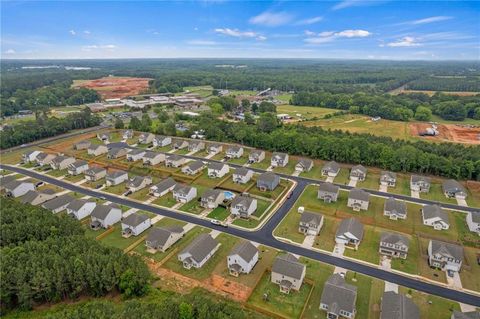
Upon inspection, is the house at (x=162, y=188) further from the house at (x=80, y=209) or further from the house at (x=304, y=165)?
the house at (x=304, y=165)

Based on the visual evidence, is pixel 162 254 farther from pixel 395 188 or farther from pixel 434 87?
pixel 434 87

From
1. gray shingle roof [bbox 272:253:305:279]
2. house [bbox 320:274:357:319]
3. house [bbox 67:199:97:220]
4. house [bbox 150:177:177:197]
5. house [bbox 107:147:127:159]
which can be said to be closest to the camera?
house [bbox 320:274:357:319]

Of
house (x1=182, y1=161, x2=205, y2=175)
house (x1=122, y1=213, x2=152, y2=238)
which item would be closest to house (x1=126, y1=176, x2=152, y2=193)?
house (x1=182, y1=161, x2=205, y2=175)

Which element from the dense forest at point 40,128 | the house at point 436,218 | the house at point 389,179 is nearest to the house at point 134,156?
the dense forest at point 40,128

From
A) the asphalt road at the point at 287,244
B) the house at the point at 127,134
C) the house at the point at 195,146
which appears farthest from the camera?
the house at the point at 127,134

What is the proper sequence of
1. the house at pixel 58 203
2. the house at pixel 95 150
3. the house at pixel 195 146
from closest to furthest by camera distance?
the house at pixel 58 203
the house at pixel 95 150
the house at pixel 195 146

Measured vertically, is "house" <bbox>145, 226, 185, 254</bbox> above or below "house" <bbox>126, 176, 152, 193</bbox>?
below

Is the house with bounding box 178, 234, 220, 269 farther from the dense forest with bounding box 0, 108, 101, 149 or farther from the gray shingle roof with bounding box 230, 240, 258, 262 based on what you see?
the dense forest with bounding box 0, 108, 101, 149
